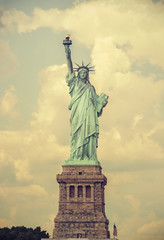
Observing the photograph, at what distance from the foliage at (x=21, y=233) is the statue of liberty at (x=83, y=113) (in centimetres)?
1425

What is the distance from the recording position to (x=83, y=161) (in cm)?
8950

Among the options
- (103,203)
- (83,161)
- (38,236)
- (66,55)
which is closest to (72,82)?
(66,55)

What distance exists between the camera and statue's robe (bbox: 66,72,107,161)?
90.4 meters

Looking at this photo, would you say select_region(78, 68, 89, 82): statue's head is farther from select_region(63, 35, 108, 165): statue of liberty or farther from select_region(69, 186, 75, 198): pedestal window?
select_region(69, 186, 75, 198): pedestal window

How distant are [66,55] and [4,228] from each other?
2774 centimetres

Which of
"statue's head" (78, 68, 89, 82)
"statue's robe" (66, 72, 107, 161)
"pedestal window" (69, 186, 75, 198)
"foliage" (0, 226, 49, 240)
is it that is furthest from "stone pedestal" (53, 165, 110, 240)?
"statue's head" (78, 68, 89, 82)

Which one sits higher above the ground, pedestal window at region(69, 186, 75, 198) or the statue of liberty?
the statue of liberty

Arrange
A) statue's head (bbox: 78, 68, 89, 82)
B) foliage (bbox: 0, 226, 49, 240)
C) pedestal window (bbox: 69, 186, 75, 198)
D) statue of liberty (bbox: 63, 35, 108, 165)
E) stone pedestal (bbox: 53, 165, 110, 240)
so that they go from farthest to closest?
foliage (bbox: 0, 226, 49, 240)
statue's head (bbox: 78, 68, 89, 82)
statue of liberty (bbox: 63, 35, 108, 165)
pedestal window (bbox: 69, 186, 75, 198)
stone pedestal (bbox: 53, 165, 110, 240)

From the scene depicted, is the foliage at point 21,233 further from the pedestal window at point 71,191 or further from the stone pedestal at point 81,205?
the pedestal window at point 71,191

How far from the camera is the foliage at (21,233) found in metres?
95.8

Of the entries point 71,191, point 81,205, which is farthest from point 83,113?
point 81,205

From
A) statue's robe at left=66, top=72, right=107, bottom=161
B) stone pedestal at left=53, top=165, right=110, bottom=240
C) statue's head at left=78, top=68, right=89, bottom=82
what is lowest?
stone pedestal at left=53, top=165, right=110, bottom=240

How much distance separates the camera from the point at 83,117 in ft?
300

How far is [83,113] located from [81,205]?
12850 millimetres
